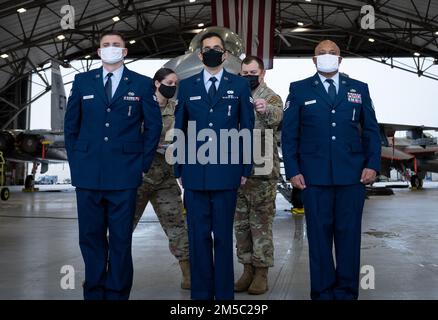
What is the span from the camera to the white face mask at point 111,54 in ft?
9.52

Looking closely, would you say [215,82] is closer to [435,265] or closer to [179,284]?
[179,284]

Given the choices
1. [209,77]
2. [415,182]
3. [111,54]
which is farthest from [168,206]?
[415,182]

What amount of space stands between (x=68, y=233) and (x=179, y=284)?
382 cm

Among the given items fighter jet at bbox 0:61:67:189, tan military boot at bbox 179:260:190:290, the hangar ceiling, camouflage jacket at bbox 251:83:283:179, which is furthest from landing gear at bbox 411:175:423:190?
tan military boot at bbox 179:260:190:290

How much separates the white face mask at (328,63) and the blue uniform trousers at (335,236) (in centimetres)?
78

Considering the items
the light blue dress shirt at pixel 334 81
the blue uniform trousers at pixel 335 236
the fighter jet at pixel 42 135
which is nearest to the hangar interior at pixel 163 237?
the blue uniform trousers at pixel 335 236

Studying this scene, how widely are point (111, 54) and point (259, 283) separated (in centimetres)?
189

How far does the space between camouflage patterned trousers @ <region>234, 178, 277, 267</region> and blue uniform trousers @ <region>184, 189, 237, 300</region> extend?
2.17 feet

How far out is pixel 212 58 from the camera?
284 cm

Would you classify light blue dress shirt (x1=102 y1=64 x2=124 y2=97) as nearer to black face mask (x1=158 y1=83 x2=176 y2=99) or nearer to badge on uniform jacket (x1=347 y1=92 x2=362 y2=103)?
black face mask (x1=158 y1=83 x2=176 y2=99)

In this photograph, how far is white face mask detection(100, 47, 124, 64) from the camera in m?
2.90

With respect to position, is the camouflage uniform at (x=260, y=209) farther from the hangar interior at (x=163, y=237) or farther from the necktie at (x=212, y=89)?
the necktie at (x=212, y=89)

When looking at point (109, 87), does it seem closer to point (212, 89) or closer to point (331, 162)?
point (212, 89)

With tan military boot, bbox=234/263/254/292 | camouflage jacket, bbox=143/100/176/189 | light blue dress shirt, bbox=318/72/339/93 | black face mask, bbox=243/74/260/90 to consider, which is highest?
black face mask, bbox=243/74/260/90
